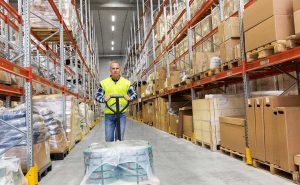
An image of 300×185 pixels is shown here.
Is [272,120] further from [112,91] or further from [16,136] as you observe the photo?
[16,136]

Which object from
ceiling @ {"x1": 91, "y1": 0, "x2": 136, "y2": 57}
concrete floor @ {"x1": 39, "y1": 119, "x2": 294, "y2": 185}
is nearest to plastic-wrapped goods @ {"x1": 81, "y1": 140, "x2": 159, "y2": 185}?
concrete floor @ {"x1": 39, "y1": 119, "x2": 294, "y2": 185}

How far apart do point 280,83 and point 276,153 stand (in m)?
3.01

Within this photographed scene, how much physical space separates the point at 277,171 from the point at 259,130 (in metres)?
0.60

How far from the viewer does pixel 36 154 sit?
13.7ft

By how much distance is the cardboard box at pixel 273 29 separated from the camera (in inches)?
149

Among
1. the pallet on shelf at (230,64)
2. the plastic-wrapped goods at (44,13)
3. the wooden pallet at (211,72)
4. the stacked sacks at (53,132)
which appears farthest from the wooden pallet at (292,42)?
the plastic-wrapped goods at (44,13)

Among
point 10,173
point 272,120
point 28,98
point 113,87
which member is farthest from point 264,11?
point 10,173

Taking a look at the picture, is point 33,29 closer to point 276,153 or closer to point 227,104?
point 227,104

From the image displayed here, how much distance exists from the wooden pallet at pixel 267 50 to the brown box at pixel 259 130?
0.63m

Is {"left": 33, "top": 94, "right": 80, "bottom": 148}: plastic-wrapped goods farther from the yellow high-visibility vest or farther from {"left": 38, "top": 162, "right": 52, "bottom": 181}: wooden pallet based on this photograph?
the yellow high-visibility vest

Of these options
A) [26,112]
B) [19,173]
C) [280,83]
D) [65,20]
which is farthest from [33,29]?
[280,83]

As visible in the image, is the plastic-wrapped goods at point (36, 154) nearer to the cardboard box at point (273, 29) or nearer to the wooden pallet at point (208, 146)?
the wooden pallet at point (208, 146)

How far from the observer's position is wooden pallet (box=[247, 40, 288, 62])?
146 inches

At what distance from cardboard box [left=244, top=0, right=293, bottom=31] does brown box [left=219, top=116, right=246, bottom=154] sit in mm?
1571
